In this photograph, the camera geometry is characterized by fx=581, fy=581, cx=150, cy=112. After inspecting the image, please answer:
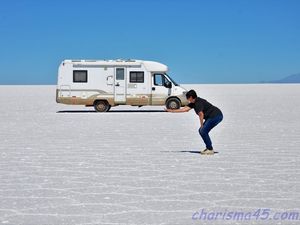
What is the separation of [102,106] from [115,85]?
3.81 ft

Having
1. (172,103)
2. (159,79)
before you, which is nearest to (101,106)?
(159,79)

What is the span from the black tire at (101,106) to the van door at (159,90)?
210 centimetres

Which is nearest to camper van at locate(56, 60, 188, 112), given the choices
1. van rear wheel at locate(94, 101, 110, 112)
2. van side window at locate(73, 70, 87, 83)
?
van side window at locate(73, 70, 87, 83)

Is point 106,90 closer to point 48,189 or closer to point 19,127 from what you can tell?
point 19,127

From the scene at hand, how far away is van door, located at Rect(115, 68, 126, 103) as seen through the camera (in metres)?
25.5

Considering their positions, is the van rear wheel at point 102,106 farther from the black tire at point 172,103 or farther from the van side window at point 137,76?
the black tire at point 172,103

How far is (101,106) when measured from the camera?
2594 centimetres

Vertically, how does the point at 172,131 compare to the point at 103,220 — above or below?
below

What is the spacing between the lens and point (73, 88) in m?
25.7

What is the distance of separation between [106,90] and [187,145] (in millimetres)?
13411

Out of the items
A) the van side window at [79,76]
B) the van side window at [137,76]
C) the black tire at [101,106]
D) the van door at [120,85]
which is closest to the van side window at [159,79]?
the van side window at [137,76]

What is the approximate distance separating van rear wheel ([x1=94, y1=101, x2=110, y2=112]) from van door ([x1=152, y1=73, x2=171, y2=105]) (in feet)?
6.91

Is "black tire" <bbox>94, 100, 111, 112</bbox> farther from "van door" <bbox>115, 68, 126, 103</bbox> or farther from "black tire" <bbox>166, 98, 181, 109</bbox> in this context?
"black tire" <bbox>166, 98, 181, 109</bbox>

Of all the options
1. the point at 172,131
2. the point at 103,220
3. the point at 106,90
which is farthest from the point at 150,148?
the point at 106,90
